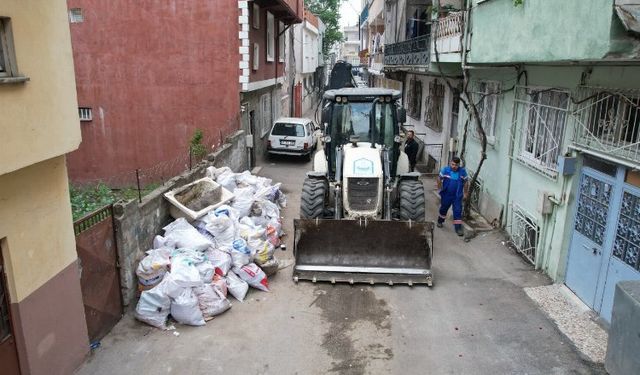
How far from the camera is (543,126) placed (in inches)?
341

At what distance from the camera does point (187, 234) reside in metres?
7.48

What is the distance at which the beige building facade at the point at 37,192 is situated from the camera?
13.5ft

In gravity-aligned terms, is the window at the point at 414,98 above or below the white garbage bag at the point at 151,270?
above

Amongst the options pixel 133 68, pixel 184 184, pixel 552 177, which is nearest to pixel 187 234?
pixel 184 184

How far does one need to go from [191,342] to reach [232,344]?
50 centimetres

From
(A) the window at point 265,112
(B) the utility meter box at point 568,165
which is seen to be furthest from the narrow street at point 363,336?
(A) the window at point 265,112

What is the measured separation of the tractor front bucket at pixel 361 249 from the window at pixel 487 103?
4369 mm

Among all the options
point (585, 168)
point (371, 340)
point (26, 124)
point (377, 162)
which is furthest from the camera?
point (377, 162)

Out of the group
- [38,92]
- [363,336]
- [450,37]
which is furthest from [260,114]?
[38,92]

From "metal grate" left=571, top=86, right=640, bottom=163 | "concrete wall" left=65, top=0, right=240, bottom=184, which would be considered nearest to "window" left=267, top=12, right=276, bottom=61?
"concrete wall" left=65, top=0, right=240, bottom=184

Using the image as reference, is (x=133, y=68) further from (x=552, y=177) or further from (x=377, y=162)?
(x=552, y=177)

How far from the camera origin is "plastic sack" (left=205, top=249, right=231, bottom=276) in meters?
7.14

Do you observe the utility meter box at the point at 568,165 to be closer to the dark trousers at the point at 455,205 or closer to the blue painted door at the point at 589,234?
the blue painted door at the point at 589,234

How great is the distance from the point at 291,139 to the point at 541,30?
449 inches
